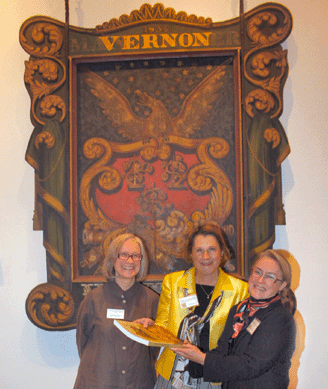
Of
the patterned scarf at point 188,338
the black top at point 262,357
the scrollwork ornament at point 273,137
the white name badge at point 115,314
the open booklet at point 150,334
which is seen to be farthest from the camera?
the scrollwork ornament at point 273,137

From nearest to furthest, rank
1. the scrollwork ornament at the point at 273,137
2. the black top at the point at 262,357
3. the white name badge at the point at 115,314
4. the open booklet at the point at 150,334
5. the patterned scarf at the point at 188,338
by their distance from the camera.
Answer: the black top at the point at 262,357
the open booklet at the point at 150,334
the patterned scarf at the point at 188,338
the white name badge at the point at 115,314
the scrollwork ornament at the point at 273,137

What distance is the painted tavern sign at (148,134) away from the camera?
3.06 m

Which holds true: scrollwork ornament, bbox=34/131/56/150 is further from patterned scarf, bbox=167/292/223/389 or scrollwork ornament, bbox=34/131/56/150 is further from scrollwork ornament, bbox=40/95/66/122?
patterned scarf, bbox=167/292/223/389

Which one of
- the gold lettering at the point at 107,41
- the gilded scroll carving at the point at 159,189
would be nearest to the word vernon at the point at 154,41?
the gold lettering at the point at 107,41

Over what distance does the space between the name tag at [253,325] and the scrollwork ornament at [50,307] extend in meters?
1.68

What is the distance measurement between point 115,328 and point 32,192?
151 centimetres

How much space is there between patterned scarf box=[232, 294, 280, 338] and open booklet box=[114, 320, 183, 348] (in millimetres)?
297

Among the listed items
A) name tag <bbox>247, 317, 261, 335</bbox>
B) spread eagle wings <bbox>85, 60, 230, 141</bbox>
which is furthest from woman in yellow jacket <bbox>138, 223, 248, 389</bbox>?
spread eagle wings <bbox>85, 60, 230, 141</bbox>

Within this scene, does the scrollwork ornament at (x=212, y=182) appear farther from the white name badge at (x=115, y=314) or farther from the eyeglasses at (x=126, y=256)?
the white name badge at (x=115, y=314)

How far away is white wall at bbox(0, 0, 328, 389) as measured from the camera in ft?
10.1

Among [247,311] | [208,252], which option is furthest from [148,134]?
[247,311]

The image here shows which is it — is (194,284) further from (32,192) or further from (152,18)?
(152,18)

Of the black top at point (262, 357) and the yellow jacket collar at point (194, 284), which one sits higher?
the yellow jacket collar at point (194, 284)

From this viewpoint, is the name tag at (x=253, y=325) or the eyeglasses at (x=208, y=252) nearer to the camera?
the name tag at (x=253, y=325)
